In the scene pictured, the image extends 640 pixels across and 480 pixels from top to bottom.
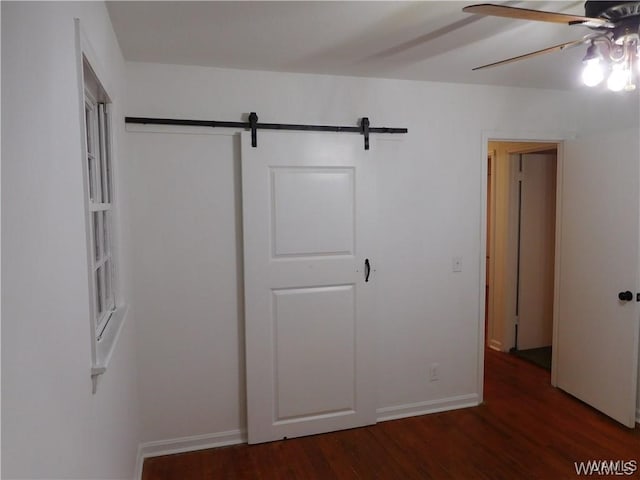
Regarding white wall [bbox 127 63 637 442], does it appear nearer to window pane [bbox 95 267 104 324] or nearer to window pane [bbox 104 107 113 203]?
window pane [bbox 104 107 113 203]

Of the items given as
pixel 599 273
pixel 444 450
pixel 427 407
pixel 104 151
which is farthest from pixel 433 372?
pixel 104 151

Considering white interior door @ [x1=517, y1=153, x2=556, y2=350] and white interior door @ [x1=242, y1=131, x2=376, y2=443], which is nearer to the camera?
white interior door @ [x1=242, y1=131, x2=376, y2=443]

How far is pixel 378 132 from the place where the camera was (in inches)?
114

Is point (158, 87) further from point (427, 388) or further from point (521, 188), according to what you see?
point (521, 188)

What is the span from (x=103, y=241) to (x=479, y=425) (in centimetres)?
263

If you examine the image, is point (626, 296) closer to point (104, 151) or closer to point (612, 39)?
point (612, 39)

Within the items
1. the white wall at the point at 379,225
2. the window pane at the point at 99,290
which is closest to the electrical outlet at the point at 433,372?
the white wall at the point at 379,225

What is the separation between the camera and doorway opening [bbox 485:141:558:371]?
14.0 ft

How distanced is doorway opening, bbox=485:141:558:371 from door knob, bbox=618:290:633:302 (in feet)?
4.64

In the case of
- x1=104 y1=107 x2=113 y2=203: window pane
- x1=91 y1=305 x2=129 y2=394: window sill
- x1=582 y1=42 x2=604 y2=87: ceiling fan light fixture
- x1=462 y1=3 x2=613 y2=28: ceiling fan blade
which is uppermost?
x1=462 y1=3 x2=613 y2=28: ceiling fan blade

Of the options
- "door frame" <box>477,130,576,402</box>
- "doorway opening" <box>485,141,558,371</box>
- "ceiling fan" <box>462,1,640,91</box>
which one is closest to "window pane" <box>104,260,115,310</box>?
"ceiling fan" <box>462,1,640,91</box>

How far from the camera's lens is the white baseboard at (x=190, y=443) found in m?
2.67

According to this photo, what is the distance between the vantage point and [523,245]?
4301mm

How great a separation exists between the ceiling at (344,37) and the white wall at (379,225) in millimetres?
187
